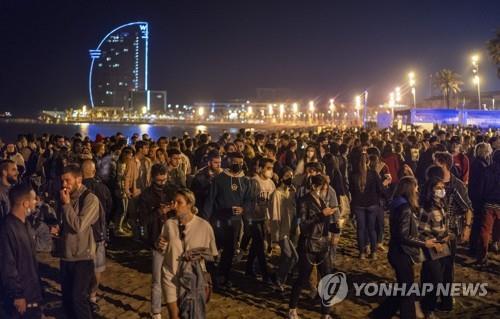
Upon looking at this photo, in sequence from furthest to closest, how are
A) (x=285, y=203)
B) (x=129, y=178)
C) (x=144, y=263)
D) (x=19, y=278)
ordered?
1. (x=129, y=178)
2. (x=144, y=263)
3. (x=285, y=203)
4. (x=19, y=278)

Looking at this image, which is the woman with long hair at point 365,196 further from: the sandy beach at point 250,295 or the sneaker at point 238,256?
the sneaker at point 238,256

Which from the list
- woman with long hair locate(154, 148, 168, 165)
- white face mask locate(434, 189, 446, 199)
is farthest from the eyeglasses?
woman with long hair locate(154, 148, 168, 165)

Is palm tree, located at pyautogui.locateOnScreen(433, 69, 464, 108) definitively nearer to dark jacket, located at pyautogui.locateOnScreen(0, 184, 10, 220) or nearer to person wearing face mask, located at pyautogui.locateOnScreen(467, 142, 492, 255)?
person wearing face mask, located at pyautogui.locateOnScreen(467, 142, 492, 255)

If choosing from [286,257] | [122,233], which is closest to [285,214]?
[286,257]

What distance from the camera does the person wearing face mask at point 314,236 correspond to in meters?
5.71

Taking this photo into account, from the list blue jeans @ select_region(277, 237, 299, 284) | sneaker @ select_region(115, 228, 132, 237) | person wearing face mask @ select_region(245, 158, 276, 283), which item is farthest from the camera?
sneaker @ select_region(115, 228, 132, 237)

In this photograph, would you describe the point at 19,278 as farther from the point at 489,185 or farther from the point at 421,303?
the point at 489,185

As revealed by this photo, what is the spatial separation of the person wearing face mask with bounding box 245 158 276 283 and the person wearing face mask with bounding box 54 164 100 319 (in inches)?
102

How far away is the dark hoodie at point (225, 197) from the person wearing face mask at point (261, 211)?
5.9 inches

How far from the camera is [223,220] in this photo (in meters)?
6.88

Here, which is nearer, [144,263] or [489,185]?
[489,185]

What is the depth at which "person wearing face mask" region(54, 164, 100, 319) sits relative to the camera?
4.85 metres

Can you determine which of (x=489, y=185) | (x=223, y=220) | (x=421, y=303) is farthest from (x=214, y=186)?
(x=489, y=185)

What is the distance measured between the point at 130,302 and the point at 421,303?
3596 millimetres
